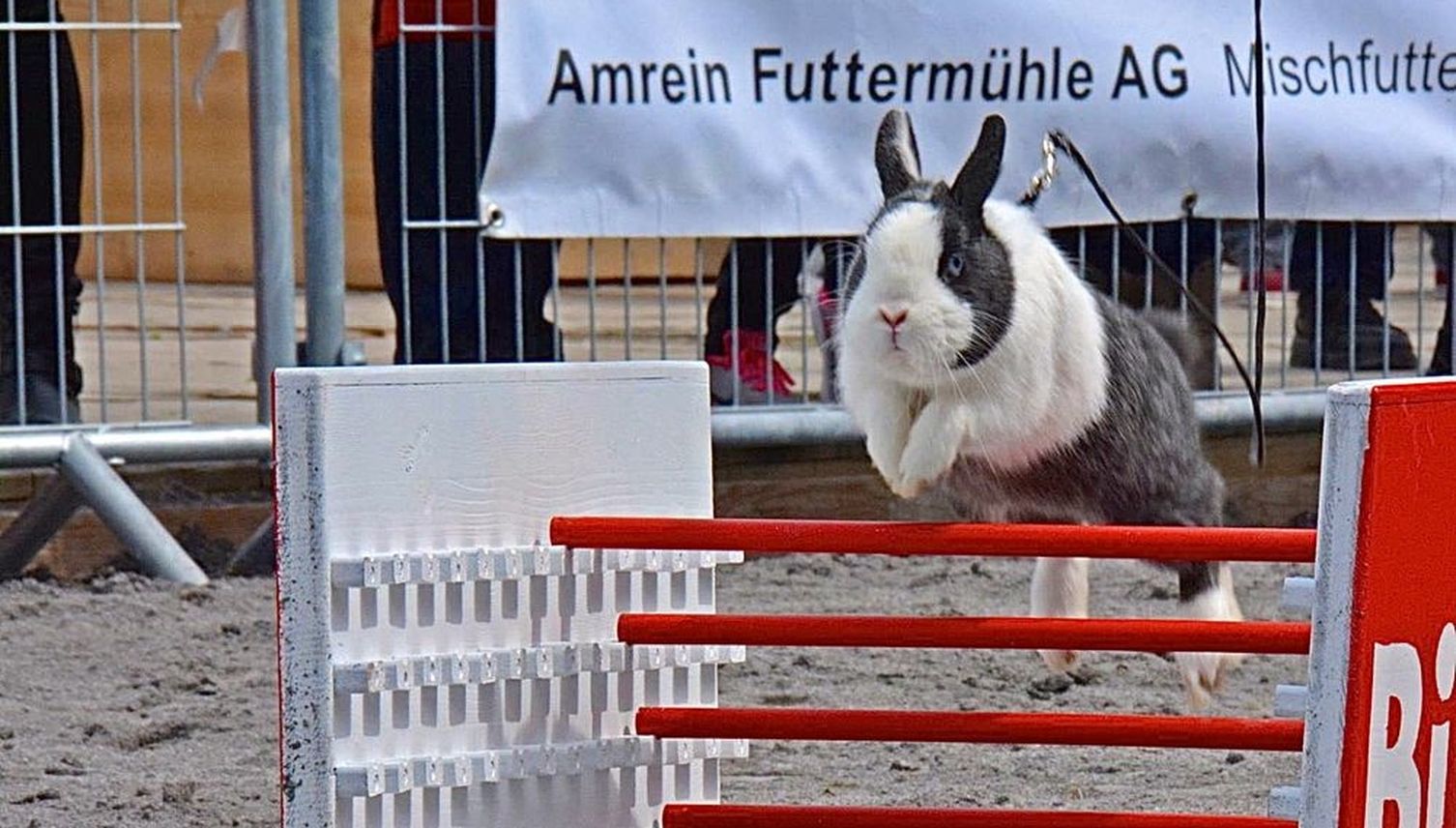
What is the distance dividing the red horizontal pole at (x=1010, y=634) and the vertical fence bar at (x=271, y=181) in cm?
Result: 238

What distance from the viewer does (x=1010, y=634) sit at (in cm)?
293

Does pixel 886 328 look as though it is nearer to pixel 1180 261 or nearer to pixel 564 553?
pixel 564 553

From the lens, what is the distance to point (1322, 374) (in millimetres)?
6133

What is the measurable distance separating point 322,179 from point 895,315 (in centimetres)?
276

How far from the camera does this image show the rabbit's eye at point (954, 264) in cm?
277

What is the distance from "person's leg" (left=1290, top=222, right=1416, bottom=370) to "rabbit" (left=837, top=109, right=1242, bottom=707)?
3.01m

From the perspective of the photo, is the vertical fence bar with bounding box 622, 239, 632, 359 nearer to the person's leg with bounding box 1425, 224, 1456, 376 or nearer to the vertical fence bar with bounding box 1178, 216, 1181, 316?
the vertical fence bar with bounding box 1178, 216, 1181, 316

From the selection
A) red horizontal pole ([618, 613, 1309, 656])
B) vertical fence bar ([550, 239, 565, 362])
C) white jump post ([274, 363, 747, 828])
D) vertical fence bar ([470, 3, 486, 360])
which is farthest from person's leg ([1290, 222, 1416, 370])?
red horizontal pole ([618, 613, 1309, 656])

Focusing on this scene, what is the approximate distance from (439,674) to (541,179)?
2.46 meters

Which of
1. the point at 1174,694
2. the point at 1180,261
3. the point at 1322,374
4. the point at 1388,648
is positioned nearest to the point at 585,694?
the point at 1388,648

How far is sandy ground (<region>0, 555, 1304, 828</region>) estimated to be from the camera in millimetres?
3895

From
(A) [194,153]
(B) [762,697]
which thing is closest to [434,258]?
(B) [762,697]

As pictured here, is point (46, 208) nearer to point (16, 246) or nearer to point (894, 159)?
point (16, 246)

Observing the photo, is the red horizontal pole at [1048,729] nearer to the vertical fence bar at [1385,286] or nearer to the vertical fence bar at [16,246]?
the vertical fence bar at [16,246]
